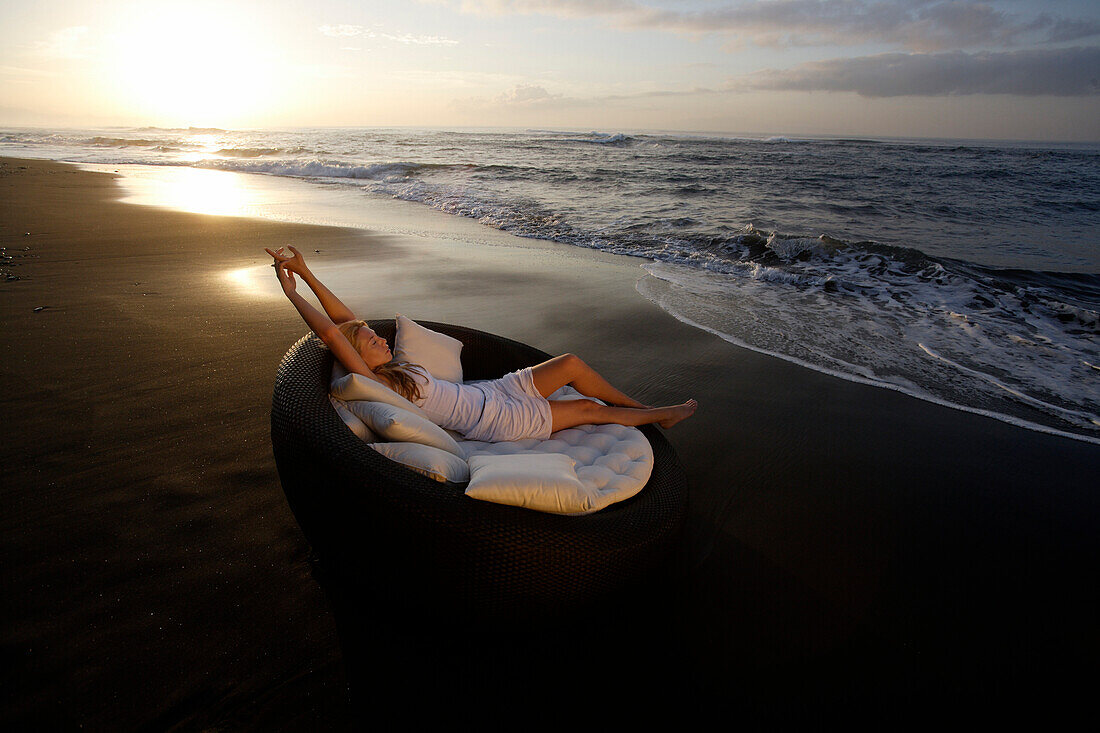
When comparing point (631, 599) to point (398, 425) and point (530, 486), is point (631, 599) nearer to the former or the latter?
point (530, 486)

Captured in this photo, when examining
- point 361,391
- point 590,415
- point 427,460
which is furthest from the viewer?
point 590,415

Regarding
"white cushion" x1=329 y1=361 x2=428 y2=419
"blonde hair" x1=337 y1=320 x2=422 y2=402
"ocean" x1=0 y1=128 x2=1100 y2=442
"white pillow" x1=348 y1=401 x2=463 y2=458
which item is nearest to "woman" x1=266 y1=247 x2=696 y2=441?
"blonde hair" x1=337 y1=320 x2=422 y2=402

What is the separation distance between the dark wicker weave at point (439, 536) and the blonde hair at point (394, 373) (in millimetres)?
773

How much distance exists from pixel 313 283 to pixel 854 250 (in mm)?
8872

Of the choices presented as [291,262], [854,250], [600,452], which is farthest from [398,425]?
[854,250]

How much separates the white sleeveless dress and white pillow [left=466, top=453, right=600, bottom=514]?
0.69 meters

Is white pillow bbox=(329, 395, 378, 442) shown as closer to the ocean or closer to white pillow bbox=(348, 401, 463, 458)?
white pillow bbox=(348, 401, 463, 458)

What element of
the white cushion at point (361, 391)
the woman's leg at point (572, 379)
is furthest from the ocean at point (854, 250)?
the white cushion at point (361, 391)

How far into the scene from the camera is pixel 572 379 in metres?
3.25

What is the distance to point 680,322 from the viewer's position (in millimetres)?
5703

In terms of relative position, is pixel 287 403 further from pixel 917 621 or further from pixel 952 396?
pixel 952 396

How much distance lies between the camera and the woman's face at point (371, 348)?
300cm

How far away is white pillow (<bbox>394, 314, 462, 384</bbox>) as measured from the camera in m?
3.25

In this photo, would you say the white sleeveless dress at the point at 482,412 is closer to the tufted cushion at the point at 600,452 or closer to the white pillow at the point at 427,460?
the tufted cushion at the point at 600,452
